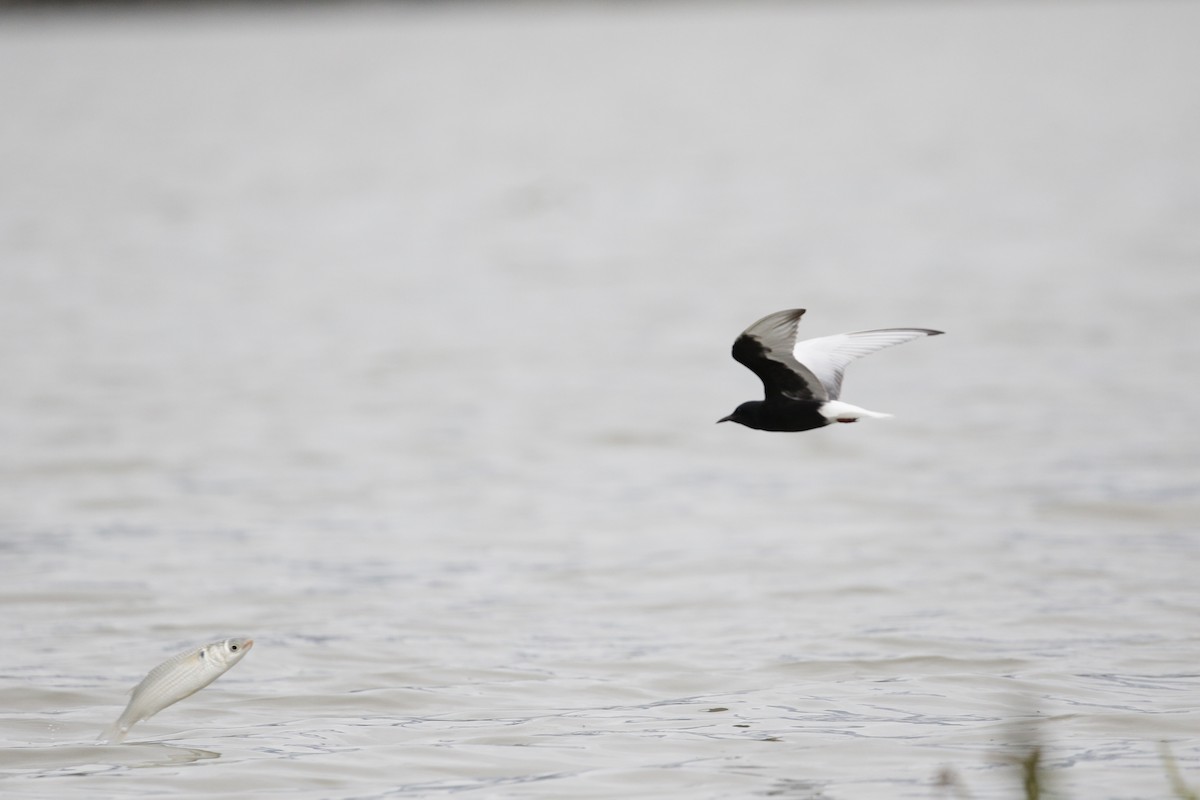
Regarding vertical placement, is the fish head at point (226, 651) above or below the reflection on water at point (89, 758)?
above

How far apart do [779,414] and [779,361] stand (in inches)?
9.3

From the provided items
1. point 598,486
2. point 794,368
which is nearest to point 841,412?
point 794,368

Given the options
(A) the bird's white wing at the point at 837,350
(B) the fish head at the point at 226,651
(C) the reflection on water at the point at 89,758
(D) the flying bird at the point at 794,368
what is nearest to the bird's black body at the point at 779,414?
(D) the flying bird at the point at 794,368

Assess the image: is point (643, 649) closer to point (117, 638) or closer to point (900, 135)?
point (117, 638)

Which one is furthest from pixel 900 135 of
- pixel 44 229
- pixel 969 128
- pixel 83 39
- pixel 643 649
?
pixel 83 39

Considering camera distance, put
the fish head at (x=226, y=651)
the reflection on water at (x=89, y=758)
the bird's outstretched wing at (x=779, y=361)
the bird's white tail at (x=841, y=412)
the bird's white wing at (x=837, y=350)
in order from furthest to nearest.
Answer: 1. the reflection on water at (x=89, y=758)
2. the bird's white wing at (x=837, y=350)
3. the bird's outstretched wing at (x=779, y=361)
4. the fish head at (x=226, y=651)
5. the bird's white tail at (x=841, y=412)

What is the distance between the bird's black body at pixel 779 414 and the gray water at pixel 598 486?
1.50 meters

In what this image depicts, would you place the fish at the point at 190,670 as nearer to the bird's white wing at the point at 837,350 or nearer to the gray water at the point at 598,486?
the gray water at the point at 598,486

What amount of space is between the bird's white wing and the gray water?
164 cm

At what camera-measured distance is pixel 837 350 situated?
7.11 meters

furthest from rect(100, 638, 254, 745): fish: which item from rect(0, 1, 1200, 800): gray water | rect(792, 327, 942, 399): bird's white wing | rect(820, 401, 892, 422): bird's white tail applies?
rect(792, 327, 942, 399): bird's white wing

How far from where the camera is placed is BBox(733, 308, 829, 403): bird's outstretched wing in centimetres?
676

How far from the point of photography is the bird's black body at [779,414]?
6680 mm

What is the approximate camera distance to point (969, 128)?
50000 mm
